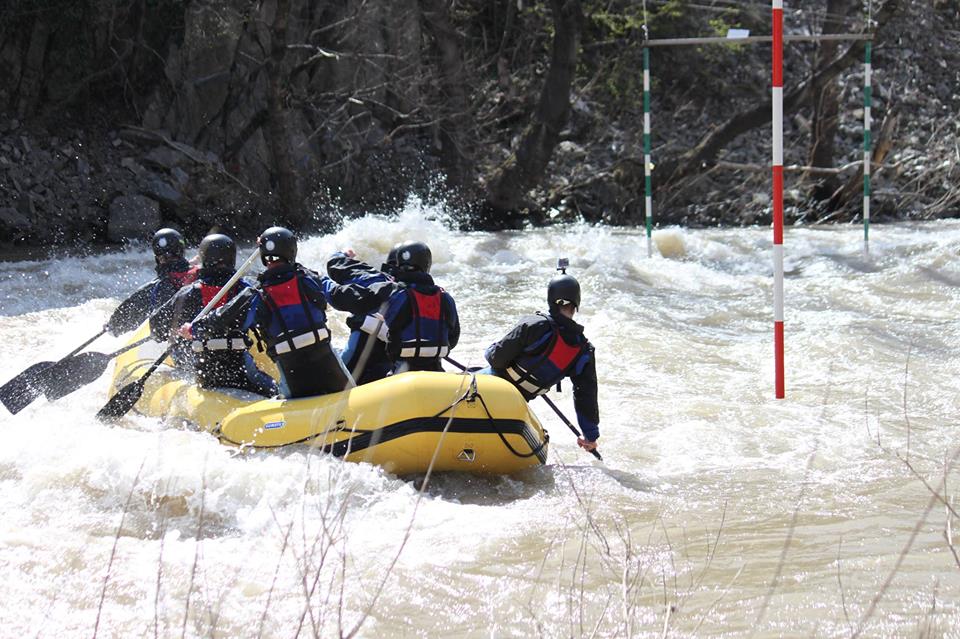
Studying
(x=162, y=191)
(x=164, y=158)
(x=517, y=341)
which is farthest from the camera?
(x=164, y=158)

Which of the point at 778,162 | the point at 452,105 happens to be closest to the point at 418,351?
the point at 778,162

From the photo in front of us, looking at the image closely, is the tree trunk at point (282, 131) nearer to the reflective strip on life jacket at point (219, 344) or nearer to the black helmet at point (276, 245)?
the reflective strip on life jacket at point (219, 344)

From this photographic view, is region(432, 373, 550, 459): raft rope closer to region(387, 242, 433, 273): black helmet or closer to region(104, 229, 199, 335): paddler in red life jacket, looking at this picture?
region(387, 242, 433, 273): black helmet

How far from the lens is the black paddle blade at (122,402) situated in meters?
5.50

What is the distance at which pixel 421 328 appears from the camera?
17.0 ft

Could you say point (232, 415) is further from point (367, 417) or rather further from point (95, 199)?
point (95, 199)

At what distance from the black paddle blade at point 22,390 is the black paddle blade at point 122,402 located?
497 millimetres

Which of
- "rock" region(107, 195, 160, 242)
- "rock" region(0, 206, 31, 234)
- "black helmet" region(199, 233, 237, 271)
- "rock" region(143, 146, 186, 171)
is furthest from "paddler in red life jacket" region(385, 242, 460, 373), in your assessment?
"rock" region(143, 146, 186, 171)

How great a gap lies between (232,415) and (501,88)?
12708 mm

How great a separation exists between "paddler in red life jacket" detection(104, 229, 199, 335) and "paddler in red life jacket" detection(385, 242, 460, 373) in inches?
62.3

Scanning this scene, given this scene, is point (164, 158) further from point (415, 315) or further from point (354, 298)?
point (415, 315)

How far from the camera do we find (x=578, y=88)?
1692 centimetres

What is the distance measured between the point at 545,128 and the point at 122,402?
9673 mm

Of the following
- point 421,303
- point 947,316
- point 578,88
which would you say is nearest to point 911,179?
point 578,88
